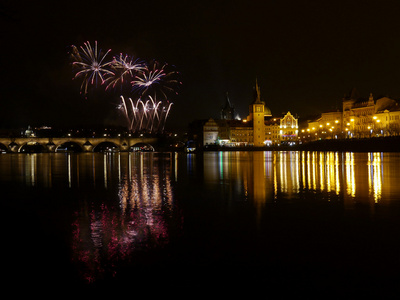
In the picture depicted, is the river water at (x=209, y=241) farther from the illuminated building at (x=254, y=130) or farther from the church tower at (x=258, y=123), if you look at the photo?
the church tower at (x=258, y=123)

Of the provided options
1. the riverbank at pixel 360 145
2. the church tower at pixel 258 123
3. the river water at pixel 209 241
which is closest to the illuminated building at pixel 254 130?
the church tower at pixel 258 123

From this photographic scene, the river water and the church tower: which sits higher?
the church tower

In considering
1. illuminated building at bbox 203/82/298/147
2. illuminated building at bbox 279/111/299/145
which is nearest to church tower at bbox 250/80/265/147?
illuminated building at bbox 203/82/298/147

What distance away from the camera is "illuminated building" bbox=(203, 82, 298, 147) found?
151250mm

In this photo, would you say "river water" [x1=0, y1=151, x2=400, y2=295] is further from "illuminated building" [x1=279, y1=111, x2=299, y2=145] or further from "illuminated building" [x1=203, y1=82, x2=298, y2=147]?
"illuminated building" [x1=279, y1=111, x2=299, y2=145]

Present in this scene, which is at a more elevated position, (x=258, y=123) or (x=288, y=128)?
(x=258, y=123)

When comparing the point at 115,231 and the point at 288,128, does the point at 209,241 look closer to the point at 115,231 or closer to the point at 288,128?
the point at 115,231

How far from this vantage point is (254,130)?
514ft

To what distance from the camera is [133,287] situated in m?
7.12

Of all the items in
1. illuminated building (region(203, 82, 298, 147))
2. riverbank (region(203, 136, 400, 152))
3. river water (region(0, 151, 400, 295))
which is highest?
illuminated building (region(203, 82, 298, 147))

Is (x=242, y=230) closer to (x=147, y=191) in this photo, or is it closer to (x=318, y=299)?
(x=318, y=299)

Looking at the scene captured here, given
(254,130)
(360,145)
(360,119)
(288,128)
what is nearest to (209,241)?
(360,145)

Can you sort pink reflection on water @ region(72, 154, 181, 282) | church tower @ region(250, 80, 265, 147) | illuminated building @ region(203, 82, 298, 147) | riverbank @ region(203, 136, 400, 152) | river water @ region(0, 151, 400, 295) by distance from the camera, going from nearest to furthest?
river water @ region(0, 151, 400, 295) → pink reflection on water @ region(72, 154, 181, 282) → riverbank @ region(203, 136, 400, 152) → illuminated building @ region(203, 82, 298, 147) → church tower @ region(250, 80, 265, 147)

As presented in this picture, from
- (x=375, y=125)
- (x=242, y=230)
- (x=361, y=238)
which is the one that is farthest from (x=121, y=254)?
(x=375, y=125)
